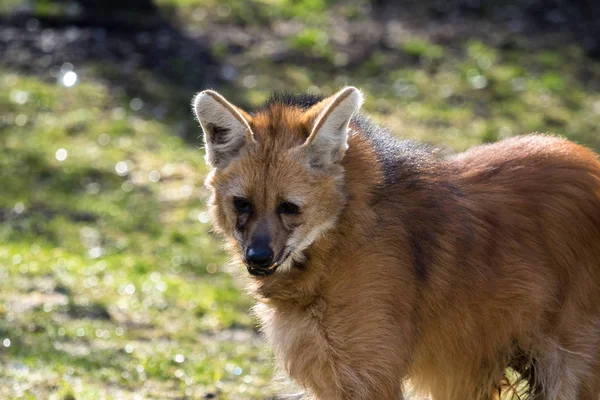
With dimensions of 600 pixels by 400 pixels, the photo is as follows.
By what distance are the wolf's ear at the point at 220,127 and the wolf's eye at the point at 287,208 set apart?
0.30 metres

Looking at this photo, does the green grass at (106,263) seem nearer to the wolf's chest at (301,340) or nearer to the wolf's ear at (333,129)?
the wolf's chest at (301,340)

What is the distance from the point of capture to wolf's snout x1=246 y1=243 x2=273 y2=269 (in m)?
3.38

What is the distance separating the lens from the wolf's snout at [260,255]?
11.1 ft

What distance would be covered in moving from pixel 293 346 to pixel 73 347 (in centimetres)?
231

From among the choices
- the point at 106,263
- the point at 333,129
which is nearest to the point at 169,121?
the point at 106,263

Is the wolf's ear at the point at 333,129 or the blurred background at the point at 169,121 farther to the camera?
the blurred background at the point at 169,121

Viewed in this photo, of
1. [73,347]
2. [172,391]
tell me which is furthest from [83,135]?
[172,391]

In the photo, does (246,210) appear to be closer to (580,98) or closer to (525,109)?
(525,109)

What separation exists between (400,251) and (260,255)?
1.89 ft

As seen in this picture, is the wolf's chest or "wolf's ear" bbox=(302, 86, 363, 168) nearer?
"wolf's ear" bbox=(302, 86, 363, 168)

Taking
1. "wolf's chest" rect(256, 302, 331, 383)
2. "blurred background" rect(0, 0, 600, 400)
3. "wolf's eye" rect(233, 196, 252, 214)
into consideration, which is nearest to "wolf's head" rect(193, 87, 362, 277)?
"wolf's eye" rect(233, 196, 252, 214)

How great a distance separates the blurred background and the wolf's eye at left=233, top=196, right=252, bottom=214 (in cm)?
153

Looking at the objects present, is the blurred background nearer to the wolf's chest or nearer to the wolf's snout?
the wolf's chest

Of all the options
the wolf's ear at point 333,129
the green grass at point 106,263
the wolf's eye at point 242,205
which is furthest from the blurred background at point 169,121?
the wolf's ear at point 333,129
